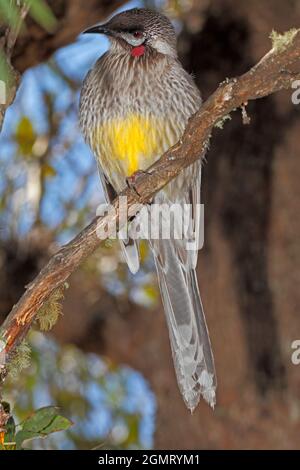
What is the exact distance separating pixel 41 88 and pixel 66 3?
1.52 meters

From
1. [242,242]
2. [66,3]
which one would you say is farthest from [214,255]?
[66,3]

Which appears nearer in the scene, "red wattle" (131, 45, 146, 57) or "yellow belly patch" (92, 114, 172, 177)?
"yellow belly patch" (92, 114, 172, 177)

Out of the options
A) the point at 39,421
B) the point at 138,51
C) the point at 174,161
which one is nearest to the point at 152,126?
the point at 138,51

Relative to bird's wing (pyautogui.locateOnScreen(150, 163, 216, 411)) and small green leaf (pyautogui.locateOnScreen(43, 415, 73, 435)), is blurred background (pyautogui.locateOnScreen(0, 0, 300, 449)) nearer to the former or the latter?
bird's wing (pyautogui.locateOnScreen(150, 163, 216, 411))

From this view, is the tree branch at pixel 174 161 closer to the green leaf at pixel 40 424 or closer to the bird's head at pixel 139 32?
the green leaf at pixel 40 424

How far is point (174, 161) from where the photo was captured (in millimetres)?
2990

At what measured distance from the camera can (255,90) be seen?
9.12 feet

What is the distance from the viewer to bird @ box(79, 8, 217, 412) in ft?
12.9

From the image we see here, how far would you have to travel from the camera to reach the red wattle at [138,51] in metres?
4.11

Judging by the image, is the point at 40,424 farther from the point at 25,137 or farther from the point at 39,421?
the point at 25,137

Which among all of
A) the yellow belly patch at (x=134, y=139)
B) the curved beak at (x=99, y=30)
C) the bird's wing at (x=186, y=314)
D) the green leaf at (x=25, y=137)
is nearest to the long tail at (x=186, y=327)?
the bird's wing at (x=186, y=314)

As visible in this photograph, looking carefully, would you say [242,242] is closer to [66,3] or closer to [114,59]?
[114,59]

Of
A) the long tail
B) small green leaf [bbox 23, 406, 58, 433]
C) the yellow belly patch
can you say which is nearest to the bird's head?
the yellow belly patch

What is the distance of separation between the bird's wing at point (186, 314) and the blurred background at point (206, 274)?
821mm
